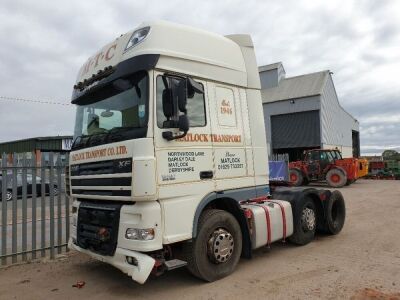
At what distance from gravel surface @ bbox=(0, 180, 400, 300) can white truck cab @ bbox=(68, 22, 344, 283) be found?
39 cm

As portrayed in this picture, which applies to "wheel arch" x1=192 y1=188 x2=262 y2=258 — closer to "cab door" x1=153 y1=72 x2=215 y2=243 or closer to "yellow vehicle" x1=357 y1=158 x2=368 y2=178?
"cab door" x1=153 y1=72 x2=215 y2=243

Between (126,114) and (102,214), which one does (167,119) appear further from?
(102,214)

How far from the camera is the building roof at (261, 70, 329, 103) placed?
109ft

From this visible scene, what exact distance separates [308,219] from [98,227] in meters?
4.12

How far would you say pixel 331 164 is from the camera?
21766 mm

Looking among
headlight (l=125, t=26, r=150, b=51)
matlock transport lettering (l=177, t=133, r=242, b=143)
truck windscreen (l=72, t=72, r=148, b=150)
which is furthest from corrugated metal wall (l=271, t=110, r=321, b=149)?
headlight (l=125, t=26, r=150, b=51)

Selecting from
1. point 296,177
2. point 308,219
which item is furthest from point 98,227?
point 296,177

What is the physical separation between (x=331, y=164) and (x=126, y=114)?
1871 centimetres

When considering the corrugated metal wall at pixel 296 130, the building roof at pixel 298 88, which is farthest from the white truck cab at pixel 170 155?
the building roof at pixel 298 88

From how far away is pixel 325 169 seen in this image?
21.8 meters

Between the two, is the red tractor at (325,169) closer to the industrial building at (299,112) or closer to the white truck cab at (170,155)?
the industrial building at (299,112)

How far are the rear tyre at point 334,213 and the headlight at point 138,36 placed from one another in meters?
5.15

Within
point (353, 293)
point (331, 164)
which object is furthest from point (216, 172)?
point (331, 164)

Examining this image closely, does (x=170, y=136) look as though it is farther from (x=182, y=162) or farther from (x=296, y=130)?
(x=296, y=130)
